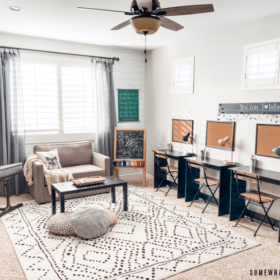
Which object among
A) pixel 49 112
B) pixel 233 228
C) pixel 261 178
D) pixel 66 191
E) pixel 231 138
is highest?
pixel 49 112

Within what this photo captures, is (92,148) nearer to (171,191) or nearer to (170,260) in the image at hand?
(171,191)

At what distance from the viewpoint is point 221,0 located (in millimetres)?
2957

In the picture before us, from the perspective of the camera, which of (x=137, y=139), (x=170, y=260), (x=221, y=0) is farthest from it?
(x=137, y=139)

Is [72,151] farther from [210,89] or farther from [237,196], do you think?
[237,196]

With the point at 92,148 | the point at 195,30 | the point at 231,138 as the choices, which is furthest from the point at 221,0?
the point at 92,148

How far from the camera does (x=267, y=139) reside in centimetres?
348

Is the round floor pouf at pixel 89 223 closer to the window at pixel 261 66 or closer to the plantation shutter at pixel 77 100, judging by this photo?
the plantation shutter at pixel 77 100

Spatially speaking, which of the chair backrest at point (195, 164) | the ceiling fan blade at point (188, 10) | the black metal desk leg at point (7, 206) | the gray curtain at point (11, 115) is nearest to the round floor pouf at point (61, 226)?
the black metal desk leg at point (7, 206)

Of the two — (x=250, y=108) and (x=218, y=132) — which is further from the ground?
(x=250, y=108)

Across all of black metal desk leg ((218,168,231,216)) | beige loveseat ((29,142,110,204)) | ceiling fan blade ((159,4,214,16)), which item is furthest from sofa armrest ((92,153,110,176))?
ceiling fan blade ((159,4,214,16))

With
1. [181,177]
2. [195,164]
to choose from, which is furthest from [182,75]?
[181,177]

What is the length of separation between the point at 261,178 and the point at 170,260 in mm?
1393

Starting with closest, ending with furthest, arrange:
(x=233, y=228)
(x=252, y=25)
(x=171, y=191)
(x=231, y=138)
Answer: (x=233, y=228)
(x=252, y=25)
(x=231, y=138)
(x=171, y=191)

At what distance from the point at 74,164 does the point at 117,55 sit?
2369 millimetres
